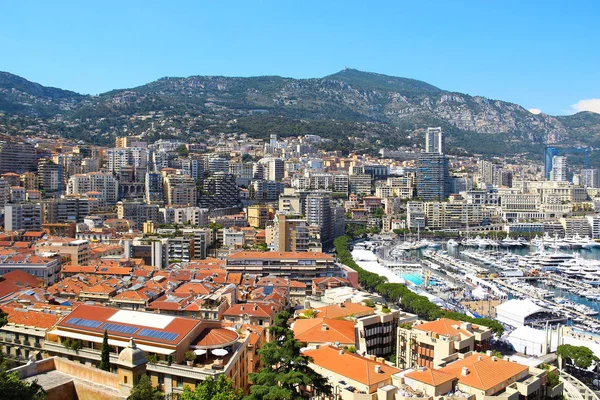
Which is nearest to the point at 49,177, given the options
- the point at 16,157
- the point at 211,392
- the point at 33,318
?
the point at 16,157

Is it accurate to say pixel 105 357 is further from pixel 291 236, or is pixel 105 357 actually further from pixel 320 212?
pixel 320 212

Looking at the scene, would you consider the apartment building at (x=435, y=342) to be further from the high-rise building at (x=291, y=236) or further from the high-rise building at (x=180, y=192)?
the high-rise building at (x=180, y=192)

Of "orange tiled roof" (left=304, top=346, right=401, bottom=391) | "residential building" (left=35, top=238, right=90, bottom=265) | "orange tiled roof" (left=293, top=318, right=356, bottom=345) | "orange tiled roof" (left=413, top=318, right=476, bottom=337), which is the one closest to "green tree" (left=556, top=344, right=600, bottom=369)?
"orange tiled roof" (left=413, top=318, right=476, bottom=337)

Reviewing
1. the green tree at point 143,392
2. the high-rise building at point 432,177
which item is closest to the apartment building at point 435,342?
the green tree at point 143,392

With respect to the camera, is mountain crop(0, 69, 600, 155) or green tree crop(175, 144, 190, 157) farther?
mountain crop(0, 69, 600, 155)

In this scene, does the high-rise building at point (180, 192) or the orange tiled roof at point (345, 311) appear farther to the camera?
the high-rise building at point (180, 192)

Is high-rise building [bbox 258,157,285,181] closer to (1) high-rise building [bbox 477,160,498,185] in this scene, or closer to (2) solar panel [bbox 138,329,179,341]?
(1) high-rise building [bbox 477,160,498,185]
